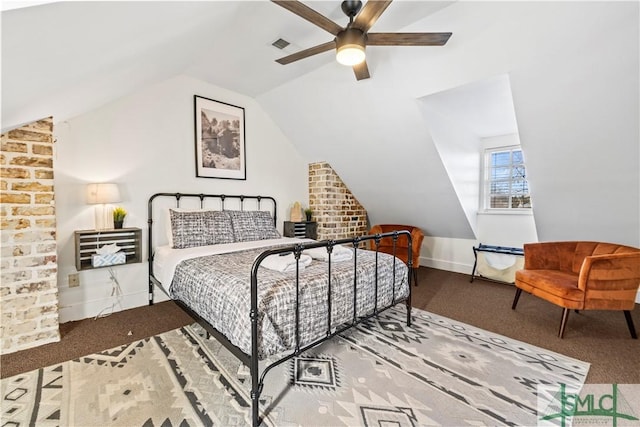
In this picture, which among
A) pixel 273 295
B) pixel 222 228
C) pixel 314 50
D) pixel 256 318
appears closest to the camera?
pixel 256 318

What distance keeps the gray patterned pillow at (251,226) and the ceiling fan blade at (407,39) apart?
2392mm

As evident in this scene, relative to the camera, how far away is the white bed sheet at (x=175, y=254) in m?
2.63

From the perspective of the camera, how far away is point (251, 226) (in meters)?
3.62

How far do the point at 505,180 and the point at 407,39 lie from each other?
3.44 metres

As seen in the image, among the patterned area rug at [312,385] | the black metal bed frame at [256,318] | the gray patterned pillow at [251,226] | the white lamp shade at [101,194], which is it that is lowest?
the patterned area rug at [312,385]

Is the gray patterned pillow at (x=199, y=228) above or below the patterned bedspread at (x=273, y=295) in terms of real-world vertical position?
above

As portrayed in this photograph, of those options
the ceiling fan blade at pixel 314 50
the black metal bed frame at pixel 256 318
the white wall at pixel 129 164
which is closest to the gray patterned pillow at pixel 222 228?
the white wall at pixel 129 164

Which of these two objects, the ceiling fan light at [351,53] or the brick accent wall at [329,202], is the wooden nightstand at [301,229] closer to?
the brick accent wall at [329,202]

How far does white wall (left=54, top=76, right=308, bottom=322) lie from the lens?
2.83m

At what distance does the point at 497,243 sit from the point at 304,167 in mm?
3325

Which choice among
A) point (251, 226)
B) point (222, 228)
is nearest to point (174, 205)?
point (222, 228)

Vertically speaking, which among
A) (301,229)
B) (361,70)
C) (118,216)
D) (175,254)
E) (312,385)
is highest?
(361,70)

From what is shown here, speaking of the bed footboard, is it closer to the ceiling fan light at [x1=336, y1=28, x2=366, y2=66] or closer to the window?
the ceiling fan light at [x1=336, y1=28, x2=366, y2=66]

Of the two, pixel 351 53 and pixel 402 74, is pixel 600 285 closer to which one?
pixel 402 74
